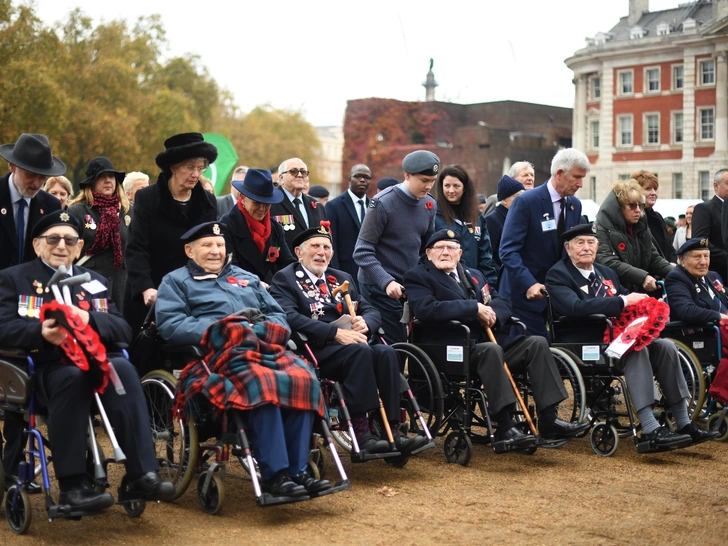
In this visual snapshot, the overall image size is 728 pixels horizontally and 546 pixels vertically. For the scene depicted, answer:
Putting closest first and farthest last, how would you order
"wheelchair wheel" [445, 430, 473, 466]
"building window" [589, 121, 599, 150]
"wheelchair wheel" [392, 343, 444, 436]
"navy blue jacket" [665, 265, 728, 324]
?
1. "wheelchair wheel" [392, 343, 444, 436]
2. "wheelchair wheel" [445, 430, 473, 466]
3. "navy blue jacket" [665, 265, 728, 324]
4. "building window" [589, 121, 599, 150]

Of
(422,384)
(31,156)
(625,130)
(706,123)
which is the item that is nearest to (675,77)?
(706,123)

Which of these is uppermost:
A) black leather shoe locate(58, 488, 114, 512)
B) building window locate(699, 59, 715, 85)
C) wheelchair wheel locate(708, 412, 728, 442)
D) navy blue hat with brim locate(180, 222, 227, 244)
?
building window locate(699, 59, 715, 85)

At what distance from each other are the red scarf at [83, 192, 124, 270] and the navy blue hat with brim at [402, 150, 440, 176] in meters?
2.29

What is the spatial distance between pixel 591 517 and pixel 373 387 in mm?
1473

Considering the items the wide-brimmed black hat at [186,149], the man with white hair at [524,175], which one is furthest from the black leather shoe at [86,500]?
the man with white hair at [524,175]

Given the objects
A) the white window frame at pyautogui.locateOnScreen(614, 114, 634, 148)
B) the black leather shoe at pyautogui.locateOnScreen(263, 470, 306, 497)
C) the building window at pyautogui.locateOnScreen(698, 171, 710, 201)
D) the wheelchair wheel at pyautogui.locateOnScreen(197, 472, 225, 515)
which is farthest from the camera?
the white window frame at pyautogui.locateOnScreen(614, 114, 634, 148)

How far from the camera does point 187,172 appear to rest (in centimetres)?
653

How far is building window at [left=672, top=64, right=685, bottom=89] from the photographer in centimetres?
5808

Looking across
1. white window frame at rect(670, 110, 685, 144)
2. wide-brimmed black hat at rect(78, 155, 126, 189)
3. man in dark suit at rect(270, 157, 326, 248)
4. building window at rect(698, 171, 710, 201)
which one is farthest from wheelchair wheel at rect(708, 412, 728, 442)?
white window frame at rect(670, 110, 685, 144)

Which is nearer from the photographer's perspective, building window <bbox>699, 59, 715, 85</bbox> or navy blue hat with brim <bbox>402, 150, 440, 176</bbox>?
navy blue hat with brim <bbox>402, 150, 440, 176</bbox>

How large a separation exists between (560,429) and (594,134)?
56.2 metres

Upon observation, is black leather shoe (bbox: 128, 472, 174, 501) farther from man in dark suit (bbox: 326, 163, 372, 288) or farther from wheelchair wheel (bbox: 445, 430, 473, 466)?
man in dark suit (bbox: 326, 163, 372, 288)

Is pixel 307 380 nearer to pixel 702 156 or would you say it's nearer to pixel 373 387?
pixel 373 387

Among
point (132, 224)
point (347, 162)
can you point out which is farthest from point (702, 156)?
point (132, 224)
